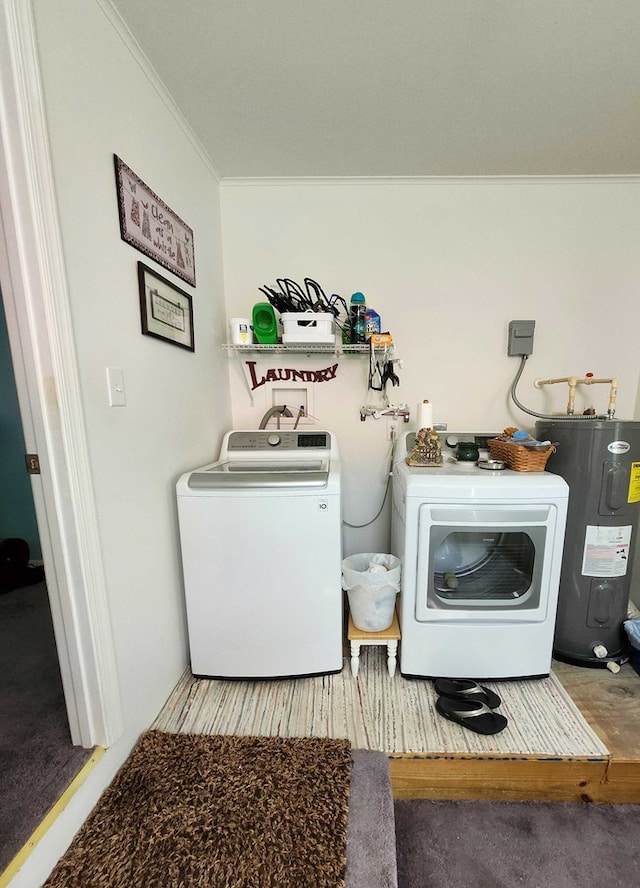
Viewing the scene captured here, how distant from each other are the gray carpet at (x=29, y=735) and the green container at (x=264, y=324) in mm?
1736

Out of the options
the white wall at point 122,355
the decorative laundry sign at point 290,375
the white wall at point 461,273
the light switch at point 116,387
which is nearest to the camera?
the white wall at point 122,355

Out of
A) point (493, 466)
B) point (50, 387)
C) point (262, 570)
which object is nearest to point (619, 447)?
point (493, 466)

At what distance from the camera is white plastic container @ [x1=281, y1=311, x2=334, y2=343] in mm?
1786

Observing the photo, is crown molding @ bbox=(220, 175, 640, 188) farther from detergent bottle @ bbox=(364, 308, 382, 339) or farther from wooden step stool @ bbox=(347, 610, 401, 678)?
wooden step stool @ bbox=(347, 610, 401, 678)

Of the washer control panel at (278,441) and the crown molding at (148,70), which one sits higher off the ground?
the crown molding at (148,70)

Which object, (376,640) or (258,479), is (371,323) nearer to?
(258,479)

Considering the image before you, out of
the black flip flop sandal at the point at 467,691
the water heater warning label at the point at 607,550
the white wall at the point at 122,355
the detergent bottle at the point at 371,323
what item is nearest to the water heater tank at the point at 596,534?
the water heater warning label at the point at 607,550

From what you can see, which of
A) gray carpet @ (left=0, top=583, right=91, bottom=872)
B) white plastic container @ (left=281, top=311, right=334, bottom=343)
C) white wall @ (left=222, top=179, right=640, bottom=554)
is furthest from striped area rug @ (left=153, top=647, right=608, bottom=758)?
white plastic container @ (left=281, top=311, right=334, bottom=343)

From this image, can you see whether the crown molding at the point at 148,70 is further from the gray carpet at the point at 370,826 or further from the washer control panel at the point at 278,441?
the gray carpet at the point at 370,826

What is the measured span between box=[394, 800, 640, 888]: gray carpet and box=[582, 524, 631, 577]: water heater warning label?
79cm

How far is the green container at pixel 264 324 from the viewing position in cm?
184

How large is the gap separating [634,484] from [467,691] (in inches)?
43.2

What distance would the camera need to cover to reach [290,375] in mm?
2113

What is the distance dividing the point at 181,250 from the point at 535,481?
5.73 feet
